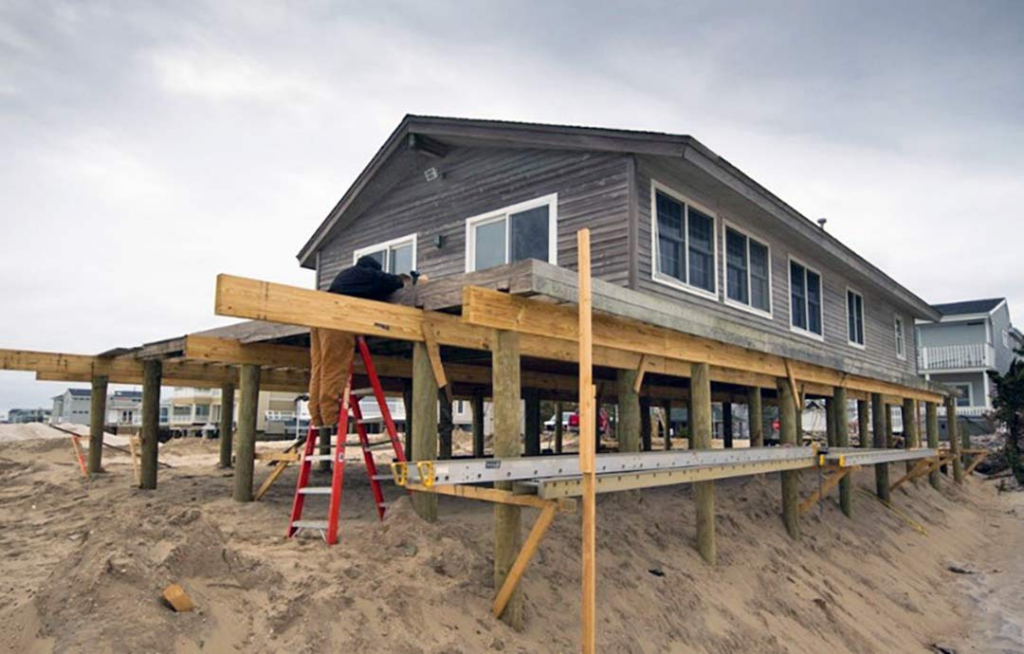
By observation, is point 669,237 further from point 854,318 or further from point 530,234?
point 854,318

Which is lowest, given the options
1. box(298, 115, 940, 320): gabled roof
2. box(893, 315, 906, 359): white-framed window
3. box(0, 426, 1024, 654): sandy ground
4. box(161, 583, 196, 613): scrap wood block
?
box(0, 426, 1024, 654): sandy ground

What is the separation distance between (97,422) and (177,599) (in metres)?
9.33

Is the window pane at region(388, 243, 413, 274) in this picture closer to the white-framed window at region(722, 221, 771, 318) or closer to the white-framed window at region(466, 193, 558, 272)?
the white-framed window at region(466, 193, 558, 272)

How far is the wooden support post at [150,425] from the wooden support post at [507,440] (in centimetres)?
662

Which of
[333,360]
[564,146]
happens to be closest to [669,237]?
[564,146]

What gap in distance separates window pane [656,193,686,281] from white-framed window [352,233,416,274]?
4.68m

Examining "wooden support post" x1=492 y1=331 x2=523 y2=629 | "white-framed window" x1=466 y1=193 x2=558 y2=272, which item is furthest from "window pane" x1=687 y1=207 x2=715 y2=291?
"wooden support post" x1=492 y1=331 x2=523 y2=629

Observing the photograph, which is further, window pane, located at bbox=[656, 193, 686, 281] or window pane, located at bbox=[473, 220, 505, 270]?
window pane, located at bbox=[473, 220, 505, 270]

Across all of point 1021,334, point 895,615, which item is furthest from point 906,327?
point 1021,334

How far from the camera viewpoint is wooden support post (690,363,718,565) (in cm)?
788

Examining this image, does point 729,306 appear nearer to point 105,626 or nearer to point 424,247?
point 424,247

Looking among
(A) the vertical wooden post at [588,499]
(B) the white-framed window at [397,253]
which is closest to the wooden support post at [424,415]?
(A) the vertical wooden post at [588,499]

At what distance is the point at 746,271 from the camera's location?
39.4 ft

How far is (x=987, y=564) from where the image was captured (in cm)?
1228
